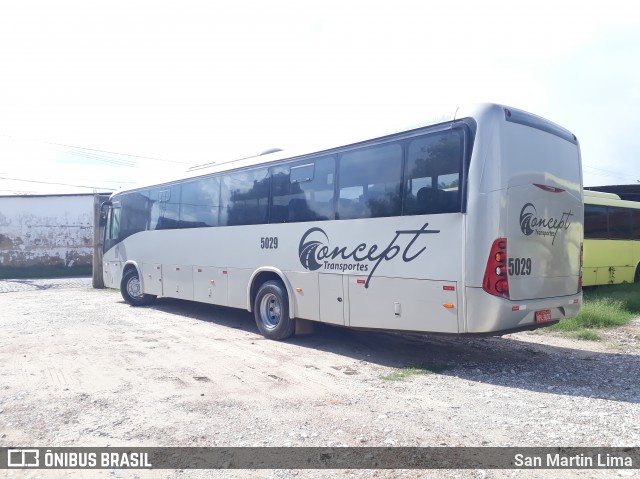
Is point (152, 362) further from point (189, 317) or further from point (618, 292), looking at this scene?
point (618, 292)

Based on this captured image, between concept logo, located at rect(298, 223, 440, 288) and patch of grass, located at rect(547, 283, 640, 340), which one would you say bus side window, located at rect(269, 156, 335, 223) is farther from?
patch of grass, located at rect(547, 283, 640, 340)

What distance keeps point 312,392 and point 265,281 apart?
397 cm

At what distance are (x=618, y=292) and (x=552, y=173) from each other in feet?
31.0

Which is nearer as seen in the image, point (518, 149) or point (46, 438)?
point (46, 438)

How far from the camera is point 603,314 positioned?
11000mm

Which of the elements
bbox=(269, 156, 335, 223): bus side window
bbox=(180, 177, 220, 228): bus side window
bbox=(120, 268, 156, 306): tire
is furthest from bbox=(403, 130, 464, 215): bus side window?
bbox=(120, 268, 156, 306): tire

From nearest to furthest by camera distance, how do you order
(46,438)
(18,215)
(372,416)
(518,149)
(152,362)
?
(46,438)
(372,416)
(518,149)
(152,362)
(18,215)

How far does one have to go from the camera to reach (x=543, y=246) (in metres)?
7.14

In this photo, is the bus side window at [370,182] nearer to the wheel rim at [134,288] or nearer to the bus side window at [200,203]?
the bus side window at [200,203]

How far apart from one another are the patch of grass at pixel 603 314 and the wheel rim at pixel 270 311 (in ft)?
17.5

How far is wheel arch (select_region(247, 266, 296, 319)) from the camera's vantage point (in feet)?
30.3

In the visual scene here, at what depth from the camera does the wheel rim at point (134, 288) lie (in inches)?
582

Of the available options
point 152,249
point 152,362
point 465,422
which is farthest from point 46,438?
point 152,249

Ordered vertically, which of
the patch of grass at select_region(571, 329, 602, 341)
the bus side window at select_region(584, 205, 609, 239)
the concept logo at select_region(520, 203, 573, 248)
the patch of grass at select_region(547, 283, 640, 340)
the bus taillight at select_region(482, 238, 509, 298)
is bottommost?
the patch of grass at select_region(571, 329, 602, 341)
